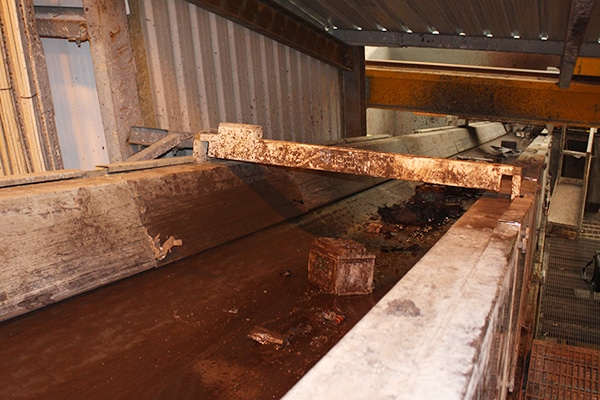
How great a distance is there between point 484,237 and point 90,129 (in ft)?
11.2

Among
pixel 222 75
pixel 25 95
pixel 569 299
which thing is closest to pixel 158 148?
pixel 25 95

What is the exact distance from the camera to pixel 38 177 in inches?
87.6

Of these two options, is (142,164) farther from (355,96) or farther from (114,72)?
(355,96)

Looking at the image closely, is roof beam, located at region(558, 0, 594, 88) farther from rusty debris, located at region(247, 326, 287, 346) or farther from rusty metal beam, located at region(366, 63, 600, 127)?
rusty debris, located at region(247, 326, 287, 346)

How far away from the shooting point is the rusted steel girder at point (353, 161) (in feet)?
7.10

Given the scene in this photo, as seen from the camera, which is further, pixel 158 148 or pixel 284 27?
pixel 284 27

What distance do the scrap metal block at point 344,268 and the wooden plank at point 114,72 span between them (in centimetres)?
215

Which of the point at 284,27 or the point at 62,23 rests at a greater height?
the point at 284,27

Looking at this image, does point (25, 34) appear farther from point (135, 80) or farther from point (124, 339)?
point (124, 339)

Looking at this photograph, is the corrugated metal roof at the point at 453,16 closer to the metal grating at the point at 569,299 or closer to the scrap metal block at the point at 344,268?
the scrap metal block at the point at 344,268

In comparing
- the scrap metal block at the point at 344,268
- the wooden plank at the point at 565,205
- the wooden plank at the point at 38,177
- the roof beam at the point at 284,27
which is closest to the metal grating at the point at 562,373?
the scrap metal block at the point at 344,268

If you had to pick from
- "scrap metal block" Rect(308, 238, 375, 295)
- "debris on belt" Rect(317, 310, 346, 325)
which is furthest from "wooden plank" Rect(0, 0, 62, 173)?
"debris on belt" Rect(317, 310, 346, 325)

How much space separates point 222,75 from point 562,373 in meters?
4.37

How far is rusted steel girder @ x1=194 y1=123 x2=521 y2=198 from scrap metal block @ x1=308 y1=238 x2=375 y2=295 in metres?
0.50
